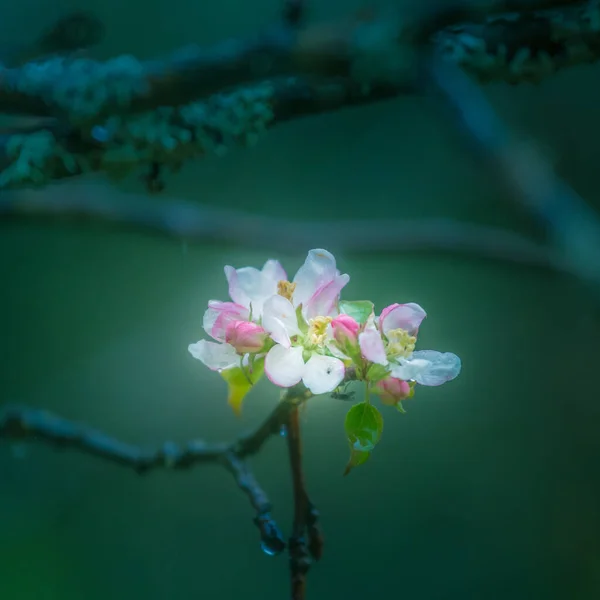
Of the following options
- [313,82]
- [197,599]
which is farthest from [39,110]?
[197,599]

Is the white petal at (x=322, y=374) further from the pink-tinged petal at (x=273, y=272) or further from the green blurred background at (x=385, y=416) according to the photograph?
the green blurred background at (x=385, y=416)

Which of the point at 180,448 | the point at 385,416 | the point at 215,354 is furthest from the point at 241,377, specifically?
the point at 385,416

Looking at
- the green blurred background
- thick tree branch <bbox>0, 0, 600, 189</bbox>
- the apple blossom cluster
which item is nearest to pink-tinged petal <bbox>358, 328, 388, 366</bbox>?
the apple blossom cluster

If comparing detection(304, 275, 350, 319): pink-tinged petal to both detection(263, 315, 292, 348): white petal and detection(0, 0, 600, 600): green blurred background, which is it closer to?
detection(263, 315, 292, 348): white petal

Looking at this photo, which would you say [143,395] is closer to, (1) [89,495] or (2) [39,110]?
(1) [89,495]

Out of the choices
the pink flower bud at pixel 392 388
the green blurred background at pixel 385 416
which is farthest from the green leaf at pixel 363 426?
the green blurred background at pixel 385 416

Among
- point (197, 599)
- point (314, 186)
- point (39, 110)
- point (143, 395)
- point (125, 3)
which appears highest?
point (125, 3)

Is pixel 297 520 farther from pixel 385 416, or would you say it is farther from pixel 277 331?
pixel 385 416

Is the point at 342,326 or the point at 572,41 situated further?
the point at 572,41
